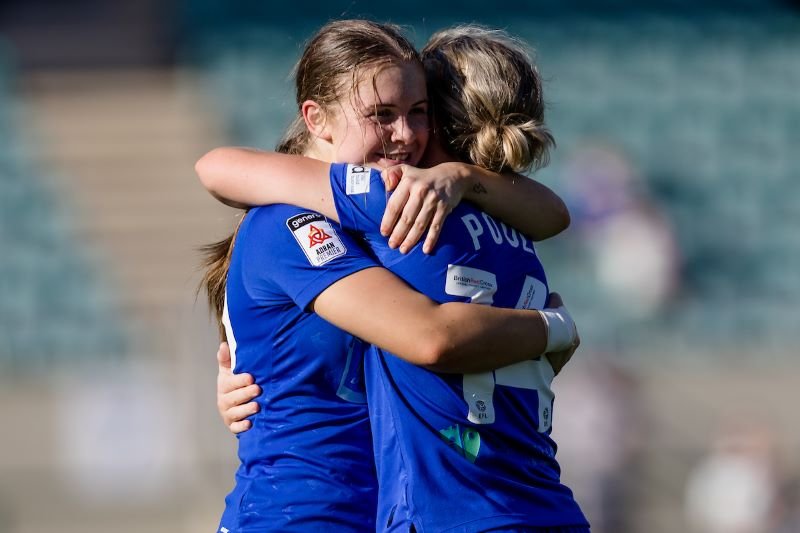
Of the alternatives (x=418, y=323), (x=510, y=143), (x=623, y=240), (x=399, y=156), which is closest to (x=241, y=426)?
(x=418, y=323)

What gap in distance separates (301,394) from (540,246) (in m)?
6.32

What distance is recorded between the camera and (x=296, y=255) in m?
2.17

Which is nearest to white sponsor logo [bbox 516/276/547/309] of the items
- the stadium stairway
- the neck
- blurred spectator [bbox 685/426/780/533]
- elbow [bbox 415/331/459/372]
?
elbow [bbox 415/331/459/372]

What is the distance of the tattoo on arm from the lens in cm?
227

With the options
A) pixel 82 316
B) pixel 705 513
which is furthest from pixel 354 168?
pixel 82 316

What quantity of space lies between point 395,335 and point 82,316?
6.96 meters

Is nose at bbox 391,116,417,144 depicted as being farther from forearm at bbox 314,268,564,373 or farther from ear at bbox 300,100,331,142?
A: forearm at bbox 314,268,564,373

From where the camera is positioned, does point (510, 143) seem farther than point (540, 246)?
No

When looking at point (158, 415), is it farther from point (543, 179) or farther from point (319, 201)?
point (319, 201)

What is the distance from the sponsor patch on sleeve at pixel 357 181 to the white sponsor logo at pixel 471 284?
217mm

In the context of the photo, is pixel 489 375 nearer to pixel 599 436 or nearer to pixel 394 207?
pixel 394 207

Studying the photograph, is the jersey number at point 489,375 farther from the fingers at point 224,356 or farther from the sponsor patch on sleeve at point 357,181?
the fingers at point 224,356

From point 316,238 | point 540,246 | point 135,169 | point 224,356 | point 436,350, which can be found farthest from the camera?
point 135,169

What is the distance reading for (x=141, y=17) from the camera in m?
11.7
